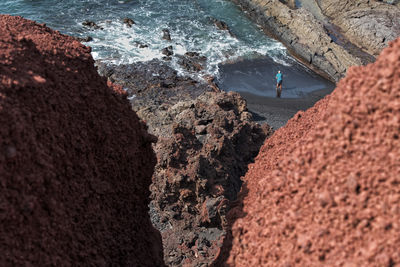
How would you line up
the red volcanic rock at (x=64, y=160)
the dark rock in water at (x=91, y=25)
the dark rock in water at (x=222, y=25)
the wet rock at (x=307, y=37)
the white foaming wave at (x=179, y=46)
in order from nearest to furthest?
the red volcanic rock at (x=64, y=160), the white foaming wave at (x=179, y=46), the wet rock at (x=307, y=37), the dark rock in water at (x=91, y=25), the dark rock in water at (x=222, y=25)

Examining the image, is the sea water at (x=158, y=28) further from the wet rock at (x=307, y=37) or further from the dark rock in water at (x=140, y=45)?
the wet rock at (x=307, y=37)

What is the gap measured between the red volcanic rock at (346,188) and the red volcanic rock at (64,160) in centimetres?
245

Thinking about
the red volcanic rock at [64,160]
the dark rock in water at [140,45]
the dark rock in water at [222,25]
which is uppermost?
the red volcanic rock at [64,160]

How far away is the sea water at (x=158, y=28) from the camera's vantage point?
77.3 ft

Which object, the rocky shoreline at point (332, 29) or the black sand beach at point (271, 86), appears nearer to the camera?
the black sand beach at point (271, 86)

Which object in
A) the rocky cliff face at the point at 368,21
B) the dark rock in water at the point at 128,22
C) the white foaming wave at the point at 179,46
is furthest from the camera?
the rocky cliff face at the point at 368,21

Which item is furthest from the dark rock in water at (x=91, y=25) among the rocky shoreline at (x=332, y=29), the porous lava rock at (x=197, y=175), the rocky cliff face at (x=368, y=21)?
the rocky cliff face at (x=368, y=21)

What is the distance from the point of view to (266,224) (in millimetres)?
4199

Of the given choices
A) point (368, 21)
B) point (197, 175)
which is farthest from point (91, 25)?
point (368, 21)

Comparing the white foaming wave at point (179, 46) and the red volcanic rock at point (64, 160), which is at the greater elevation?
the red volcanic rock at point (64, 160)

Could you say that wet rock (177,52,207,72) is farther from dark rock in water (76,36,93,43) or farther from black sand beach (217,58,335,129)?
dark rock in water (76,36,93,43)

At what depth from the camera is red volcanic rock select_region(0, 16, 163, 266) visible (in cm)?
390

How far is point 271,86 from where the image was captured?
22.2 meters

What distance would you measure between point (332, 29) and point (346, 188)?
2968 centimetres
